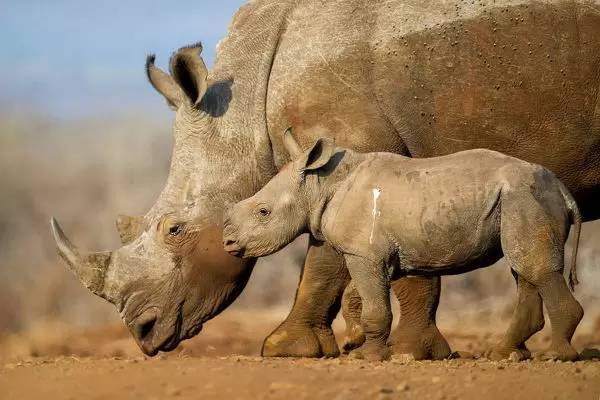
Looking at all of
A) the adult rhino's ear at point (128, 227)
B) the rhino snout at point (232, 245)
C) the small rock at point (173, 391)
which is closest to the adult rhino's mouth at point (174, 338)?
the adult rhino's ear at point (128, 227)

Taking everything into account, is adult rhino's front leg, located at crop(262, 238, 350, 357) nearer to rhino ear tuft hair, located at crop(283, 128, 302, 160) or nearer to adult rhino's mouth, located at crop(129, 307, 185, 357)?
adult rhino's mouth, located at crop(129, 307, 185, 357)

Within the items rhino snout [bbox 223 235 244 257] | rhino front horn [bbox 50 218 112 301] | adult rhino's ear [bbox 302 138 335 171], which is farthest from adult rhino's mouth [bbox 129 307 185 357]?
adult rhino's ear [bbox 302 138 335 171]

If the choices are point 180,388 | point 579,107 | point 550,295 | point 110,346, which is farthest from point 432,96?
point 110,346

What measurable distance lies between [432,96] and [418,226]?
4.67 ft

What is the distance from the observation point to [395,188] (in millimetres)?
9672

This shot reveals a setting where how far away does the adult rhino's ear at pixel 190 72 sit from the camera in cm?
1083

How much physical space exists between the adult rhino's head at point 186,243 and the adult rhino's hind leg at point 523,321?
Result: 1.87 metres

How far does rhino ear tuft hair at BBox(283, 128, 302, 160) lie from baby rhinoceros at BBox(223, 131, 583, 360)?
9 cm

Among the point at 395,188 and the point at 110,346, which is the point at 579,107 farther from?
the point at 110,346

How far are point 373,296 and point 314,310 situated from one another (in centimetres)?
123

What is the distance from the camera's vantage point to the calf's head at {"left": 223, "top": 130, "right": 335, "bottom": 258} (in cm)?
990

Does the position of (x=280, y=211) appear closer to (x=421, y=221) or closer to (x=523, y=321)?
(x=421, y=221)

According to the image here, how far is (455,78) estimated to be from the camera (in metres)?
10.7

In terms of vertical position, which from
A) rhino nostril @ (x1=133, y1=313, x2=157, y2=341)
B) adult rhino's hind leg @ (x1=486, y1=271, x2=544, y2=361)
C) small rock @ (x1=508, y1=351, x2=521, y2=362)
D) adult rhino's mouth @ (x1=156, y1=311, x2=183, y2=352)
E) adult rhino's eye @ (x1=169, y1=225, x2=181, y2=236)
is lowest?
small rock @ (x1=508, y1=351, x2=521, y2=362)
